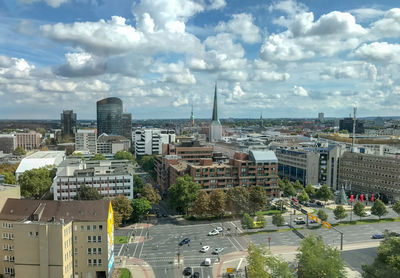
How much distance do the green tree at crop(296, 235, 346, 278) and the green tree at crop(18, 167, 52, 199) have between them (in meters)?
84.5

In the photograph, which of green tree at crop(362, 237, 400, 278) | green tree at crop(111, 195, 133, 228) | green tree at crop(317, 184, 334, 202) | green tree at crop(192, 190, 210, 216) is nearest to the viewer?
green tree at crop(362, 237, 400, 278)

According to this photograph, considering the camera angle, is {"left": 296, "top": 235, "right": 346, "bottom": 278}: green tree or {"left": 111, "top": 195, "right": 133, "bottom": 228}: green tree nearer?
{"left": 296, "top": 235, "right": 346, "bottom": 278}: green tree

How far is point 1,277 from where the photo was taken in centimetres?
5600

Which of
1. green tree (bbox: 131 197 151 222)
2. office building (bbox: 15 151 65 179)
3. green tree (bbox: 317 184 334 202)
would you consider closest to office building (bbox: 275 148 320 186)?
green tree (bbox: 317 184 334 202)

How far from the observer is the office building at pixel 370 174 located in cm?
11112

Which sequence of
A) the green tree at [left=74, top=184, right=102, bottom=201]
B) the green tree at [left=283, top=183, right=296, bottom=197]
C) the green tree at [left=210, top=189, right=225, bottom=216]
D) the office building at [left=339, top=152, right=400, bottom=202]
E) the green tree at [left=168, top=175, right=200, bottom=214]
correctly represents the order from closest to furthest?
the green tree at [left=74, top=184, right=102, bottom=201]
the green tree at [left=210, top=189, right=225, bottom=216]
the green tree at [left=168, top=175, right=200, bottom=214]
the green tree at [left=283, top=183, right=296, bottom=197]
the office building at [left=339, top=152, right=400, bottom=202]

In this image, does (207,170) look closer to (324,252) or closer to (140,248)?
(140,248)

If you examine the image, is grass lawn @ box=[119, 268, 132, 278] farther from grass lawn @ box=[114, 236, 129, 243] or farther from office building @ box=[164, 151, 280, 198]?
office building @ box=[164, 151, 280, 198]

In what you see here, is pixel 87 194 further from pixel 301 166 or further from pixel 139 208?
pixel 301 166

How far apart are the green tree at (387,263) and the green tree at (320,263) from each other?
12.8 feet

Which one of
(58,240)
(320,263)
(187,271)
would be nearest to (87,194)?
(58,240)

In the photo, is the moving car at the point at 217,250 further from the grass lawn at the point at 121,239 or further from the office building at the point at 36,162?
the office building at the point at 36,162

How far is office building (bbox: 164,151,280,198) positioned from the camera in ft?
335

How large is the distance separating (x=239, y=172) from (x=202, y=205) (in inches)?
900
